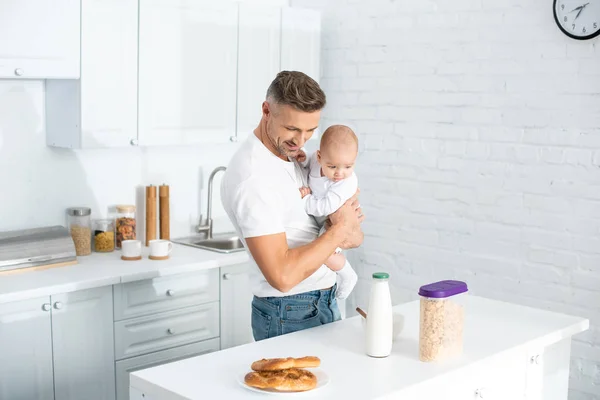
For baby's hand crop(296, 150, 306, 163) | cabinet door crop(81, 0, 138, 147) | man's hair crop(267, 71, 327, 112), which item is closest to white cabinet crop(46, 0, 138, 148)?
cabinet door crop(81, 0, 138, 147)

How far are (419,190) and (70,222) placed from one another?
6.02 feet

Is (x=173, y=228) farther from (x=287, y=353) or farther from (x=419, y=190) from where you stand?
(x=287, y=353)

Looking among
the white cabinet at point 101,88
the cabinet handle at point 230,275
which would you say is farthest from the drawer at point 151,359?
the white cabinet at point 101,88

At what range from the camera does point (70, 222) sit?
12.6 ft

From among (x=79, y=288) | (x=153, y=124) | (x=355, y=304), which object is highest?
(x=153, y=124)

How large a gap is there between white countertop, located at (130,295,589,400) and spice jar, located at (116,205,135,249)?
66.0 inches

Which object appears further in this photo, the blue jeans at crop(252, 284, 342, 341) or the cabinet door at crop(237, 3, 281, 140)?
the cabinet door at crop(237, 3, 281, 140)

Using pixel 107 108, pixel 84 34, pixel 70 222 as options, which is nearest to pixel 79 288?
pixel 70 222

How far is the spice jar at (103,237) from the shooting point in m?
3.93

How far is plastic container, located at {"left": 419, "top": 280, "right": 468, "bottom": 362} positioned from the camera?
7.45 ft

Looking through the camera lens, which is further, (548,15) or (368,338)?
(548,15)

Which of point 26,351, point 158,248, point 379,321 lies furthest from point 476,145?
point 26,351

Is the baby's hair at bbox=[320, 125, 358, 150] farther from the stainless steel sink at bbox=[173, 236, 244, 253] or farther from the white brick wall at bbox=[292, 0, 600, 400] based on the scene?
the stainless steel sink at bbox=[173, 236, 244, 253]

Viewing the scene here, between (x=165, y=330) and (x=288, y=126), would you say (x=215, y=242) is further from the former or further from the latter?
(x=288, y=126)
